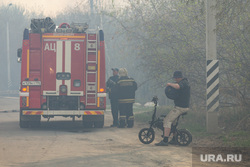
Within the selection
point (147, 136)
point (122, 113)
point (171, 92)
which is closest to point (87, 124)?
point (122, 113)

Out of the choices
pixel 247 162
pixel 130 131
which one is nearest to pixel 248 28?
pixel 130 131

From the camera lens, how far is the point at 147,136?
11398mm

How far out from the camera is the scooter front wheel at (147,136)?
11.4 meters

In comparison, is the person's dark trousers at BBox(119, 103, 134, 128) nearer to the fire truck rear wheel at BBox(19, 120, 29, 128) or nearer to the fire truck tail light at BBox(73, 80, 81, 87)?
the fire truck tail light at BBox(73, 80, 81, 87)

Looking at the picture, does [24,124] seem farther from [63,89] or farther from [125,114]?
[125,114]

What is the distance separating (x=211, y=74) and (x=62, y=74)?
15.1 feet

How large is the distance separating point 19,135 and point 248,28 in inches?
283

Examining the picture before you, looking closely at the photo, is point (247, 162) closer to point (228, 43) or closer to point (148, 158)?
point (148, 158)

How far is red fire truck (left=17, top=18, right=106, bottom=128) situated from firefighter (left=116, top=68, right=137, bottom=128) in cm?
94

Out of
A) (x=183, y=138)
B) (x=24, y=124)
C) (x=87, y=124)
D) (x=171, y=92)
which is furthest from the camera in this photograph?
(x=87, y=124)

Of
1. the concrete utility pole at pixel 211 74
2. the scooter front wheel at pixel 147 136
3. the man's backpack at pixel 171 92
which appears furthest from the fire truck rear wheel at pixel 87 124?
the man's backpack at pixel 171 92

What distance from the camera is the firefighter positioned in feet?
51.7

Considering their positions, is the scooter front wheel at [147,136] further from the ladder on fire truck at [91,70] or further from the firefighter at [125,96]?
the firefighter at [125,96]

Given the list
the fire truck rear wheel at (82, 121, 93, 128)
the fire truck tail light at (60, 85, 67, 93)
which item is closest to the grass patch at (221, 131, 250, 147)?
the fire truck rear wheel at (82, 121, 93, 128)
